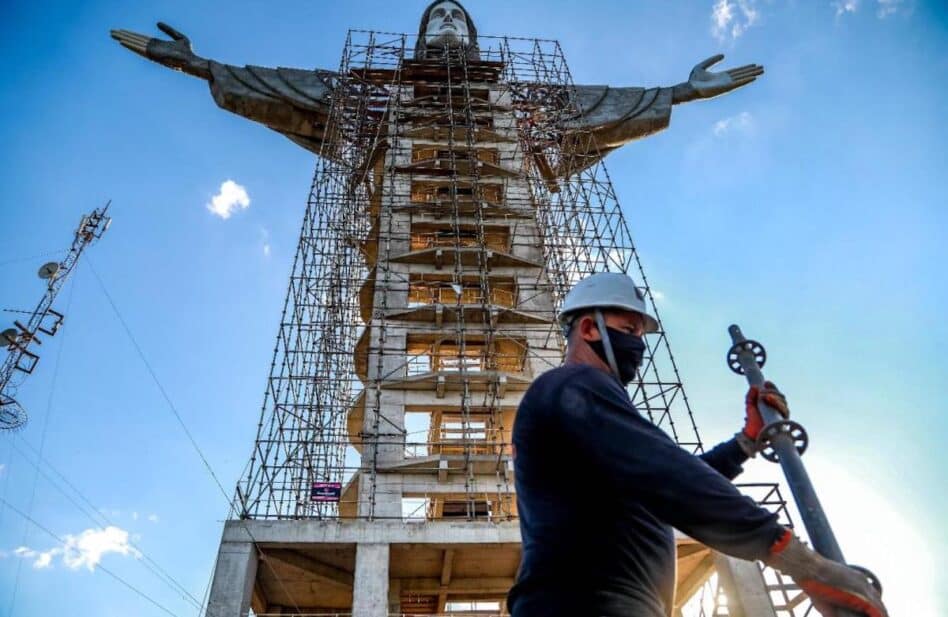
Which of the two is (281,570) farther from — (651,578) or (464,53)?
(464,53)

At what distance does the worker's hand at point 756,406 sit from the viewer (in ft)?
9.25

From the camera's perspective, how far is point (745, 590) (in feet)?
46.2

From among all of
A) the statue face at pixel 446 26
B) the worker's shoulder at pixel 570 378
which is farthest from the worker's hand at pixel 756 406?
the statue face at pixel 446 26

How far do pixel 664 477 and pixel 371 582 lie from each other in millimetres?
13615

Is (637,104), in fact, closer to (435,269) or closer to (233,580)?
(435,269)

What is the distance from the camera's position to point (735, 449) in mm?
3006

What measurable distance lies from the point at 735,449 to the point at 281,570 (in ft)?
49.3

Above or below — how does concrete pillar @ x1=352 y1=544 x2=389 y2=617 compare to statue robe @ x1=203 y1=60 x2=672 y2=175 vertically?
below

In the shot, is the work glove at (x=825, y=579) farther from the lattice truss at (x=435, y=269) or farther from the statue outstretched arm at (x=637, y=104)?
the statue outstretched arm at (x=637, y=104)

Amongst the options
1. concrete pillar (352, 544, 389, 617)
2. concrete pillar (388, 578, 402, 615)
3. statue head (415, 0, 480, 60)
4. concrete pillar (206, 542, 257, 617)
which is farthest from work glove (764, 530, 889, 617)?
statue head (415, 0, 480, 60)

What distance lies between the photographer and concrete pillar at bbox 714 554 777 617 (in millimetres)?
13812

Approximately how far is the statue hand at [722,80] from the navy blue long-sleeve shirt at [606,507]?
32.1m

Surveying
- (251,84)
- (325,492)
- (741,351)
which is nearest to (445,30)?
(251,84)

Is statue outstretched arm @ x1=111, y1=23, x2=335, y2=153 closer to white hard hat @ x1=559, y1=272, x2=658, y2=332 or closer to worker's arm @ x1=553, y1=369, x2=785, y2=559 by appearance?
white hard hat @ x1=559, y1=272, x2=658, y2=332
